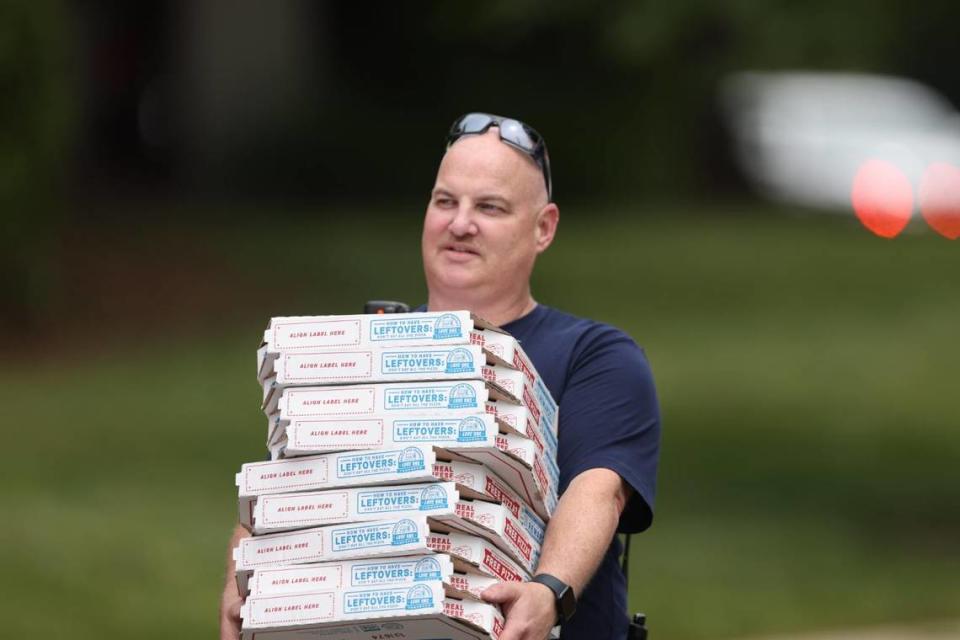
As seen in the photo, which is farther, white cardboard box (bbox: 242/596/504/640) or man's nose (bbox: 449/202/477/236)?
man's nose (bbox: 449/202/477/236)

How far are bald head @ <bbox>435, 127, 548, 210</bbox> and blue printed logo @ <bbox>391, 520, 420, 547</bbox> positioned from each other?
96cm

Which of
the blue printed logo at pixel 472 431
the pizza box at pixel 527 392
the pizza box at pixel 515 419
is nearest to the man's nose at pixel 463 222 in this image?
the pizza box at pixel 527 392

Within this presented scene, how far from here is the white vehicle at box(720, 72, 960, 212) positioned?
83.1ft

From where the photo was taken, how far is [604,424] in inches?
172

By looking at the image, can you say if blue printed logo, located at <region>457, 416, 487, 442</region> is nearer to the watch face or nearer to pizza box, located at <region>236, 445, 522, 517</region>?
pizza box, located at <region>236, 445, 522, 517</region>

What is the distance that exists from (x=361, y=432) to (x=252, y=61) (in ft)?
70.4

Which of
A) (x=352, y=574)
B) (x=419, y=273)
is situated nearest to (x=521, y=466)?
(x=352, y=574)

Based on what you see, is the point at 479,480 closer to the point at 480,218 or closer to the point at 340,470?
the point at 340,470

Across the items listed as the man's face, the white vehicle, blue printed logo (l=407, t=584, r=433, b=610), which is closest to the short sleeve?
the man's face

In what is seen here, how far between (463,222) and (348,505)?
2.71ft

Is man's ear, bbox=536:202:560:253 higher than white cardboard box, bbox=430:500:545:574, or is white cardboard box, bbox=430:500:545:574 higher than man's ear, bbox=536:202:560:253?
man's ear, bbox=536:202:560:253

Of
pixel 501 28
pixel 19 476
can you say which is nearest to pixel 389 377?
pixel 501 28

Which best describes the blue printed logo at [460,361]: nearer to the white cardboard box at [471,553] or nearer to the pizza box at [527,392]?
the pizza box at [527,392]

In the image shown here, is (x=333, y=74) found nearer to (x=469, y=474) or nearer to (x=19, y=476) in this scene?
(x=19, y=476)
